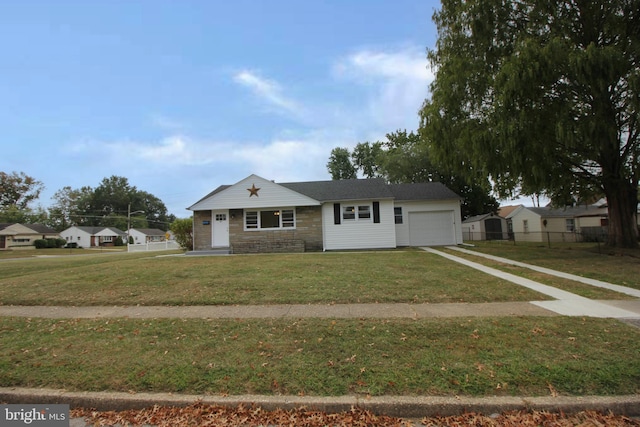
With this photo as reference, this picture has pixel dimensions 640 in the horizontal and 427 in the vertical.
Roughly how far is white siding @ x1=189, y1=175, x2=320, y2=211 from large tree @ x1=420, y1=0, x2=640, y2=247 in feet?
26.6

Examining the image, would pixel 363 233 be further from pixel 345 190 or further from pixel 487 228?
pixel 487 228

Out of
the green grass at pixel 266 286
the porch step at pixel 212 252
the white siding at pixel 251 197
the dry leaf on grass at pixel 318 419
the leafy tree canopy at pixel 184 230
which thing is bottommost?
the dry leaf on grass at pixel 318 419

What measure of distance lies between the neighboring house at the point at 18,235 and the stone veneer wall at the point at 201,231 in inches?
1838

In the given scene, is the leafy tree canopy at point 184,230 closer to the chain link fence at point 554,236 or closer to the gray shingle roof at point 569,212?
the chain link fence at point 554,236

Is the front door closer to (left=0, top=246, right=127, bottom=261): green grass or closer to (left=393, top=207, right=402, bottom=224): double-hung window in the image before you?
(left=393, top=207, right=402, bottom=224): double-hung window

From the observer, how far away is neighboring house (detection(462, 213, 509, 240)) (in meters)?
30.7

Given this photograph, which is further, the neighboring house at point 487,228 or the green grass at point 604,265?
the neighboring house at point 487,228

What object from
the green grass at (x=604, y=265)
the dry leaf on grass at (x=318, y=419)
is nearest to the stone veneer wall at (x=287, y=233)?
the green grass at (x=604, y=265)

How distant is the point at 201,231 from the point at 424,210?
13754 millimetres

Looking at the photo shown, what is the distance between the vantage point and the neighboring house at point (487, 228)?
30.7 metres

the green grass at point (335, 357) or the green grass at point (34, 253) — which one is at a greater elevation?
the green grass at point (34, 253)

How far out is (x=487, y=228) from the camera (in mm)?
31500

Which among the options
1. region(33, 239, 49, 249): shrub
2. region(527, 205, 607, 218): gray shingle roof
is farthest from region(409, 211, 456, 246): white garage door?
region(33, 239, 49, 249): shrub

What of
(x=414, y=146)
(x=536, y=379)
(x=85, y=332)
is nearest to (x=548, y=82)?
(x=536, y=379)
